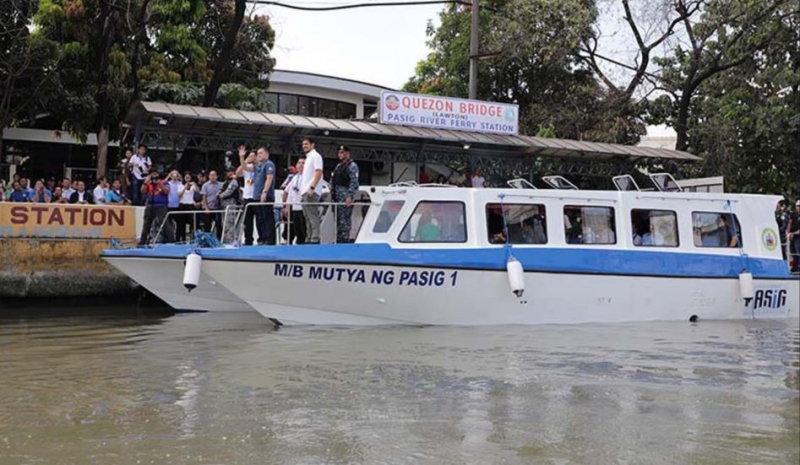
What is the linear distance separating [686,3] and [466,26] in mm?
9203

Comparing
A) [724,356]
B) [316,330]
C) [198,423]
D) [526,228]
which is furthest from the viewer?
[526,228]

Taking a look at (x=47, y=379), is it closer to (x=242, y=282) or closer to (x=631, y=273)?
(x=242, y=282)

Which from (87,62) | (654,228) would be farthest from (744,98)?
(87,62)

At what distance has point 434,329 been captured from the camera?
10.8 metres

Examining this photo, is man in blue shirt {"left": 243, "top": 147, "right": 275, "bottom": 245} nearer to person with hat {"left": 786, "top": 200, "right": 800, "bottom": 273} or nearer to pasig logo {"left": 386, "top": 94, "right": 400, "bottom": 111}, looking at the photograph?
pasig logo {"left": 386, "top": 94, "right": 400, "bottom": 111}

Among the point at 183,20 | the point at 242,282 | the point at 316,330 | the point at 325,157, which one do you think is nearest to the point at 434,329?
the point at 316,330

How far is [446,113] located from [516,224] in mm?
8920

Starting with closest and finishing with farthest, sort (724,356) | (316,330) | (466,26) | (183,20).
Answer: (724,356)
(316,330)
(183,20)
(466,26)

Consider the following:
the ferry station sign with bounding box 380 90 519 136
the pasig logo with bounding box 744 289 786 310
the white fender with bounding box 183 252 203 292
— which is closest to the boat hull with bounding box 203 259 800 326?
the white fender with bounding box 183 252 203 292

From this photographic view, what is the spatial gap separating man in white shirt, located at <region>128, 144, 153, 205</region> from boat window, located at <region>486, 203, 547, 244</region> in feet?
22.9

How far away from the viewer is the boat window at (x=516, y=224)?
36.8 ft

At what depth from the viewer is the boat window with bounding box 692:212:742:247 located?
40.4ft

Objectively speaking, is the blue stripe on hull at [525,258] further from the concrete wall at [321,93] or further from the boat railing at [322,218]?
the concrete wall at [321,93]

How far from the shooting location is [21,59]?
17.7 metres
